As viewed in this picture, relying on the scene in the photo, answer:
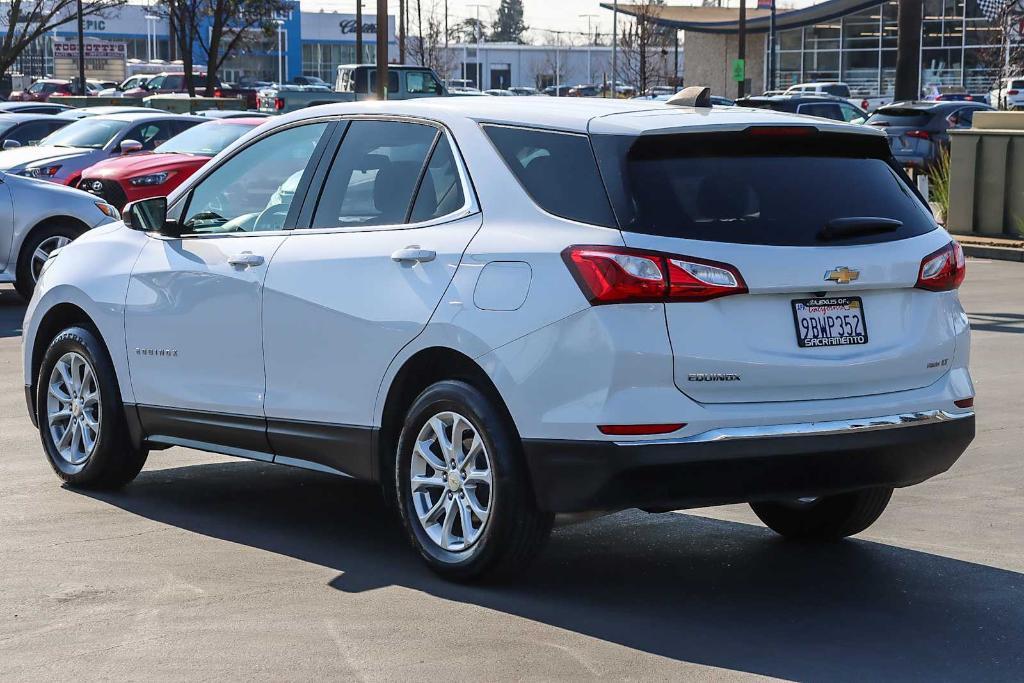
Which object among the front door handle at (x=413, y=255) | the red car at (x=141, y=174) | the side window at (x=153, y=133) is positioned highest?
the side window at (x=153, y=133)

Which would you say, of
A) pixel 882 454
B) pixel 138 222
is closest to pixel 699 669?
pixel 882 454

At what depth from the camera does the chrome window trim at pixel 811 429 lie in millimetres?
5207

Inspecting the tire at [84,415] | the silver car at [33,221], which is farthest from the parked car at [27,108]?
the tire at [84,415]

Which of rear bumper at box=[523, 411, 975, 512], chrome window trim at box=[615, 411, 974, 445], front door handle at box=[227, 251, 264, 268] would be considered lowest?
rear bumper at box=[523, 411, 975, 512]

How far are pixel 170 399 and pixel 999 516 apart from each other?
3.54 m

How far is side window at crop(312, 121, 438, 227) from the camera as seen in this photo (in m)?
6.14

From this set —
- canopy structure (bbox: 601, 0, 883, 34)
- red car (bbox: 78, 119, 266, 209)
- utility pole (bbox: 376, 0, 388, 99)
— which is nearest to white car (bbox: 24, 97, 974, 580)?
red car (bbox: 78, 119, 266, 209)

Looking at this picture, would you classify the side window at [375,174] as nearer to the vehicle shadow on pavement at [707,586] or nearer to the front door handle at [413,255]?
the front door handle at [413,255]

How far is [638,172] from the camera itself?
541 cm

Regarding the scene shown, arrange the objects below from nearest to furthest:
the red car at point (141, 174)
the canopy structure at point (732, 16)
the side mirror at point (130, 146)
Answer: the red car at point (141, 174) < the side mirror at point (130, 146) < the canopy structure at point (732, 16)

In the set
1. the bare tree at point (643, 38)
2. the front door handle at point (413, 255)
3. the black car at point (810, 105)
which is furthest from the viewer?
the bare tree at point (643, 38)

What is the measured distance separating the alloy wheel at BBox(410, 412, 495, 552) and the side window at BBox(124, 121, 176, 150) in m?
17.9

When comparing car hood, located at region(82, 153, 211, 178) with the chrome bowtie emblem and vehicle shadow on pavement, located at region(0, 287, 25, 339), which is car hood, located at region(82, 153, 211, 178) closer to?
vehicle shadow on pavement, located at region(0, 287, 25, 339)

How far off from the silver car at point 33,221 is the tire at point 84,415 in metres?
8.21
